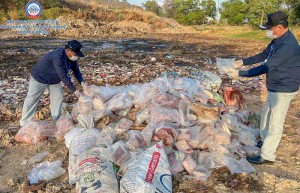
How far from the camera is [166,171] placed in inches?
123

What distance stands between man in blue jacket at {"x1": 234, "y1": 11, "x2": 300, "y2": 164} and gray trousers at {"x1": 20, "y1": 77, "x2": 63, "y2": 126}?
2.87 meters

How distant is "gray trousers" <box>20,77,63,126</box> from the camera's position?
4684 mm

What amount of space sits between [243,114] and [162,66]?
5286 millimetres

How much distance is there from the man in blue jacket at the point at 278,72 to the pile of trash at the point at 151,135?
0.44m

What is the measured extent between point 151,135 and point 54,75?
185cm

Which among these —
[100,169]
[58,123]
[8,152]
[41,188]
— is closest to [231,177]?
[100,169]

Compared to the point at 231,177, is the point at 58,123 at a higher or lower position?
higher

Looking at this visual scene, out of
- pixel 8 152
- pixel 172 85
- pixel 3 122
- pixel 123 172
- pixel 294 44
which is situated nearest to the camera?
pixel 123 172

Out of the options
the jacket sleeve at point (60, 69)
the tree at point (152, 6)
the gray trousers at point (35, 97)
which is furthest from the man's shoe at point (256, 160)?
the tree at point (152, 6)

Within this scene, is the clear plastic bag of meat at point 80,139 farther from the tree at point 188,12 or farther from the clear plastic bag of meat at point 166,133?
the tree at point 188,12

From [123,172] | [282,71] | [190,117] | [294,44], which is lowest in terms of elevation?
[123,172]

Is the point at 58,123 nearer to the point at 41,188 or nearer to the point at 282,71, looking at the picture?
the point at 41,188

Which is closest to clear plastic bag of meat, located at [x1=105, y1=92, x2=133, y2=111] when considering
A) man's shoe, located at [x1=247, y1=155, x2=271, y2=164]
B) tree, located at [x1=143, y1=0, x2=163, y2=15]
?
man's shoe, located at [x1=247, y1=155, x2=271, y2=164]

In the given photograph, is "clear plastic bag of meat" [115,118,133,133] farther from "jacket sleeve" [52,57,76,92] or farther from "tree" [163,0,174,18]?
"tree" [163,0,174,18]
